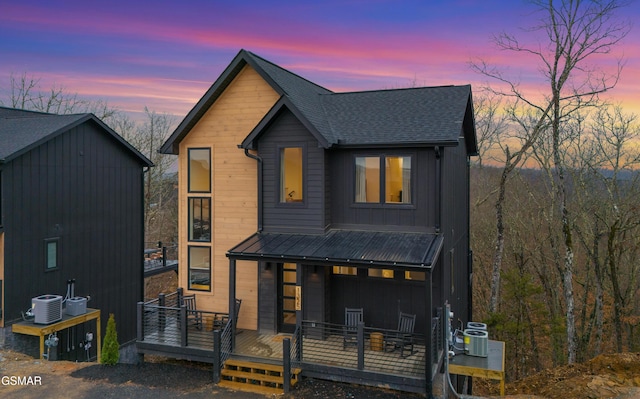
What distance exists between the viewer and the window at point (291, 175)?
11539 millimetres

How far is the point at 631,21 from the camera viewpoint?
17688 millimetres

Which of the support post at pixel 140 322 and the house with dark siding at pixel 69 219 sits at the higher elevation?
the house with dark siding at pixel 69 219

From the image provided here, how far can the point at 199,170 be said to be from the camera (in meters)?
13.2

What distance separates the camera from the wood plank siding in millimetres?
12469

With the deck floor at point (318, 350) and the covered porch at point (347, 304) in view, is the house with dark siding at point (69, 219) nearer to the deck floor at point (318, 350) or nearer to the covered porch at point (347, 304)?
the deck floor at point (318, 350)

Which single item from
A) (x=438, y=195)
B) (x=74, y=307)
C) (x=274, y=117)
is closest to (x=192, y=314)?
(x=74, y=307)

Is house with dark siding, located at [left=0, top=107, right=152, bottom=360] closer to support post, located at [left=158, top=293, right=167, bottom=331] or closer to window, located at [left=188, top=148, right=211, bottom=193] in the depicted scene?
support post, located at [left=158, top=293, right=167, bottom=331]

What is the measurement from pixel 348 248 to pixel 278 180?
8.94 ft

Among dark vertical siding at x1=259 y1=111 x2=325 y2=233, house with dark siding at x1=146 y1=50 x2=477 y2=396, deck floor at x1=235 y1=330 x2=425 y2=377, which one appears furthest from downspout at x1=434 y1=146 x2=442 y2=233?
deck floor at x1=235 y1=330 x2=425 y2=377

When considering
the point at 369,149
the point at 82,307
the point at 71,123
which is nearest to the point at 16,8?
the point at 71,123

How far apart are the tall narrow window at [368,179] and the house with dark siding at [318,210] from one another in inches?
1.0

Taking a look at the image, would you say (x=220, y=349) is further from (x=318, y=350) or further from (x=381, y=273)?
(x=381, y=273)

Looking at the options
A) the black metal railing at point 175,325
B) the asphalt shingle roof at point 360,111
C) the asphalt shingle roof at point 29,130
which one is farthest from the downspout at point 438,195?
the asphalt shingle roof at point 29,130

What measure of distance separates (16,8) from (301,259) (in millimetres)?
17446
